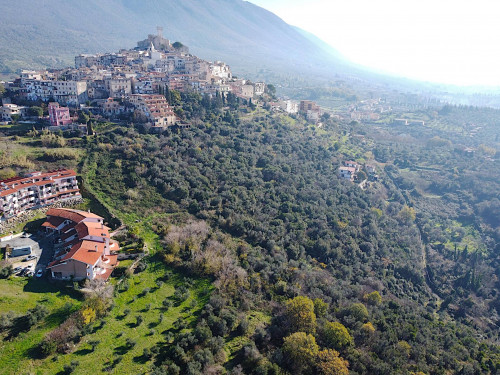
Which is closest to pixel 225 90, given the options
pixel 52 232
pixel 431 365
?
pixel 52 232

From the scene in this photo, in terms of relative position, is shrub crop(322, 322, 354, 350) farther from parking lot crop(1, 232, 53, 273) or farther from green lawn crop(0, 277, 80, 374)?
parking lot crop(1, 232, 53, 273)

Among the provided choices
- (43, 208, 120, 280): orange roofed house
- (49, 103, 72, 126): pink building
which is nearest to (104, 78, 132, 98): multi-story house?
(49, 103, 72, 126): pink building

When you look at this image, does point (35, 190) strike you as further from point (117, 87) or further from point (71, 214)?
point (117, 87)

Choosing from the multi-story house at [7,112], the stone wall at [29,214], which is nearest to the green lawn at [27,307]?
the stone wall at [29,214]

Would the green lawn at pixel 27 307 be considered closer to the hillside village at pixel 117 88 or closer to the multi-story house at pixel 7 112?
the hillside village at pixel 117 88

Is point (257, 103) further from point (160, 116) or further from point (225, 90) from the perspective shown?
point (160, 116)

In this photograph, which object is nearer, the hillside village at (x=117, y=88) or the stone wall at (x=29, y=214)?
the stone wall at (x=29, y=214)
